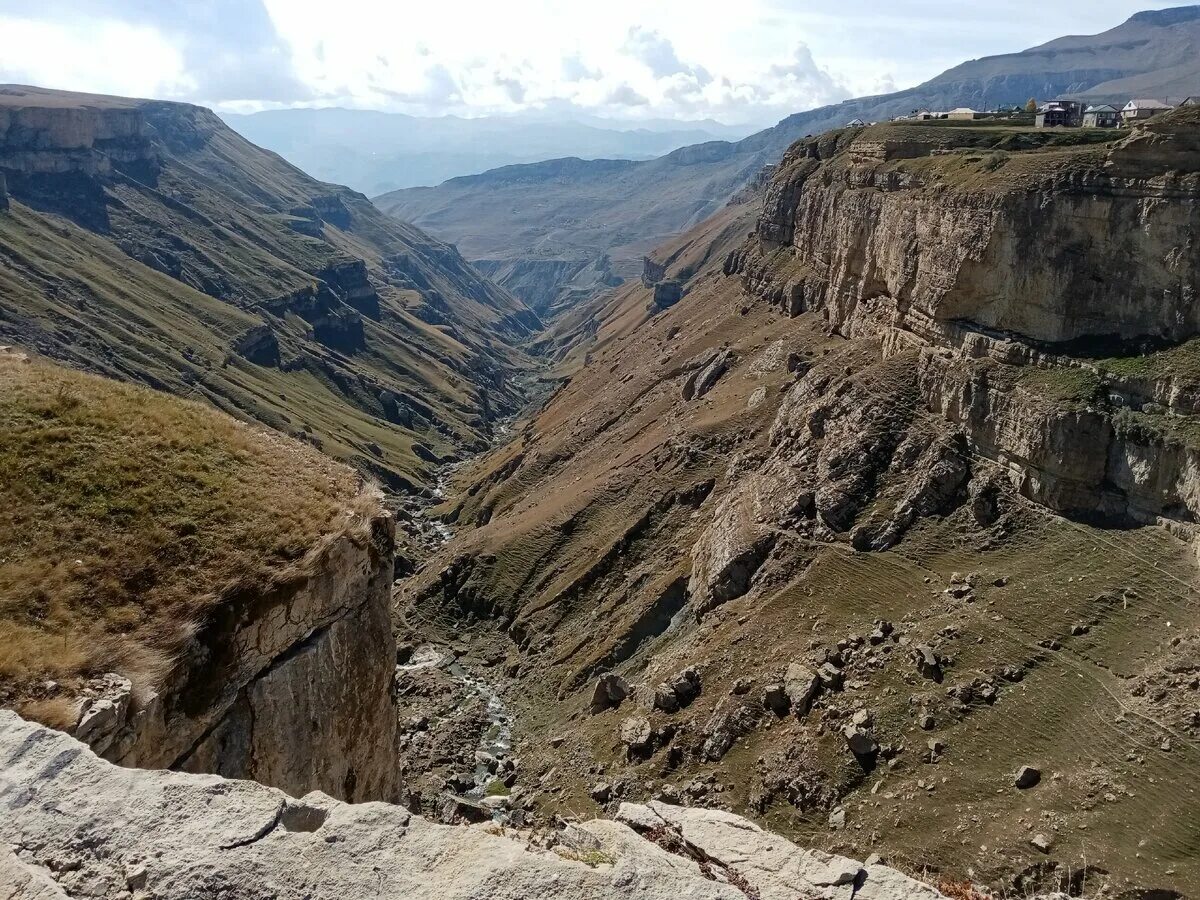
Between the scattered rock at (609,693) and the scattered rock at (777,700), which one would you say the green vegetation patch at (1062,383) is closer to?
the scattered rock at (777,700)

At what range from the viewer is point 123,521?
19391 mm

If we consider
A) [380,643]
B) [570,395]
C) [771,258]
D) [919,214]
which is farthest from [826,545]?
[570,395]

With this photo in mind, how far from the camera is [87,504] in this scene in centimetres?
1947

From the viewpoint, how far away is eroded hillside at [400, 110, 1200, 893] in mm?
35156

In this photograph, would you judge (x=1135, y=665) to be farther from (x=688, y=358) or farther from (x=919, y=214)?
(x=688, y=358)

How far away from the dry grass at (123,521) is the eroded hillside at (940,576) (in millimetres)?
27393

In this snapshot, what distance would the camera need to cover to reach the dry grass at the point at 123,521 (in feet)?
54.3

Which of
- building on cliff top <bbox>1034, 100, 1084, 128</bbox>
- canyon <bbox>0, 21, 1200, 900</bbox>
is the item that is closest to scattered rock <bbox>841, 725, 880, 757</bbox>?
canyon <bbox>0, 21, 1200, 900</bbox>

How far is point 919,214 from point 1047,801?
4378 cm

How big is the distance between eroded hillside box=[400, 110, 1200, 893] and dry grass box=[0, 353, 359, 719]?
2739 cm

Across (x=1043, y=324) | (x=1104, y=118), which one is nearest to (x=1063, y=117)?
(x=1104, y=118)

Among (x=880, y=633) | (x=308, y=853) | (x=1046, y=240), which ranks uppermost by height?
(x=1046, y=240)

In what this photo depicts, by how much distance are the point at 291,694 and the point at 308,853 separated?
935 centimetres

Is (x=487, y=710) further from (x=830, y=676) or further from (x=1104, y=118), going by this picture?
(x=1104, y=118)
